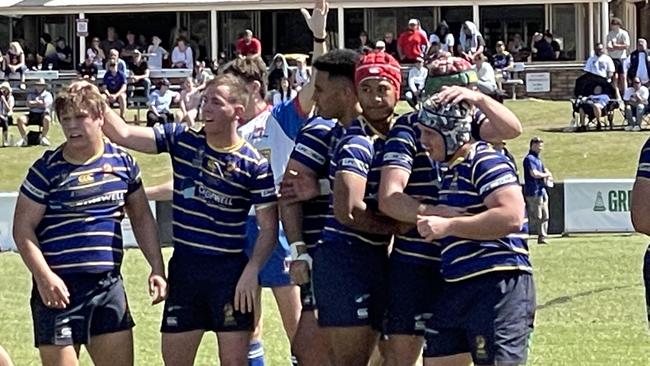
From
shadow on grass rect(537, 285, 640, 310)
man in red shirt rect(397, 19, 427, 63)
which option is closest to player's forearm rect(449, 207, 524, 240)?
shadow on grass rect(537, 285, 640, 310)

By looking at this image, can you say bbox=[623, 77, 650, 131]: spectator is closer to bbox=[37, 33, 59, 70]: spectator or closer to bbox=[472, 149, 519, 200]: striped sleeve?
bbox=[37, 33, 59, 70]: spectator

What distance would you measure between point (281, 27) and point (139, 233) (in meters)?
33.9

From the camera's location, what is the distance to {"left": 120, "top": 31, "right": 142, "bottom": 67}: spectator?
1435 inches

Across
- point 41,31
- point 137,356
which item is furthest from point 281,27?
point 137,356

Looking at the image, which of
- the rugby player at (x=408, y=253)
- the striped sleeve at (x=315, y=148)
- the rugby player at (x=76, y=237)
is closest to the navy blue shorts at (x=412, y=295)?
the rugby player at (x=408, y=253)

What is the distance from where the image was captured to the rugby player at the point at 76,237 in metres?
6.52

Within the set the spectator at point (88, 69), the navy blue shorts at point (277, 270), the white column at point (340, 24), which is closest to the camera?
the navy blue shorts at point (277, 270)

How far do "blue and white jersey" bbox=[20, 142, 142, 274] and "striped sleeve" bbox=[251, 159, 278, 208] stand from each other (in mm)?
694

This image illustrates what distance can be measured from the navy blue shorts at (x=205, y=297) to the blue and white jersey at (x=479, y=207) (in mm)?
1250

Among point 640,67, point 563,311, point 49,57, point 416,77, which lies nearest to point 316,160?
point 563,311

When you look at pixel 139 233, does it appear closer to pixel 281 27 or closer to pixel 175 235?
pixel 175 235

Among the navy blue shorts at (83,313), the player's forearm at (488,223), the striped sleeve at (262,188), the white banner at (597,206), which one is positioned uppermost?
the striped sleeve at (262,188)

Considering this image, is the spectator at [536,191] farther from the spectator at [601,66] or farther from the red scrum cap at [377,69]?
the red scrum cap at [377,69]

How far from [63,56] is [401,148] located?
33025mm
